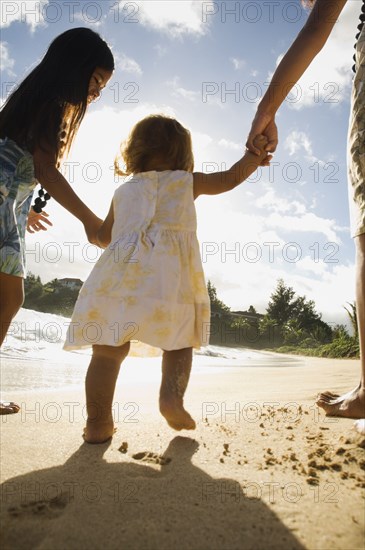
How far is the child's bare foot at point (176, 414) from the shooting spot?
61.6 inches

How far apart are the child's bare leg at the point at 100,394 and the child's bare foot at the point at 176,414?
228 millimetres

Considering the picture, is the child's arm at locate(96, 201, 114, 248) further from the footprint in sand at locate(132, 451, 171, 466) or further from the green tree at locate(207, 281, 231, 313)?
the green tree at locate(207, 281, 231, 313)

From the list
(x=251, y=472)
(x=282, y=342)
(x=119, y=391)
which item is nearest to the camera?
(x=251, y=472)

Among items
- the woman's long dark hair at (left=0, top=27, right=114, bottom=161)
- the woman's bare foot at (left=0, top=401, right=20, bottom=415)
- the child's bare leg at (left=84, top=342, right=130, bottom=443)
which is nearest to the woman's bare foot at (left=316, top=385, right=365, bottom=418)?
the child's bare leg at (left=84, top=342, right=130, bottom=443)

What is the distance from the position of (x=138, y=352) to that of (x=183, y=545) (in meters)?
1.25

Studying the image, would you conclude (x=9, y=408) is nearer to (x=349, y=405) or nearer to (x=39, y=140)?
(x=39, y=140)

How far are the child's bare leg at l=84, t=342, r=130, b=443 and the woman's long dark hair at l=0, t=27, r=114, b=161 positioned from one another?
3.37 feet

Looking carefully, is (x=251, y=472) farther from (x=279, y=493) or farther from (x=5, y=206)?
(x=5, y=206)

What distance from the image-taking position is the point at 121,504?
3.24 ft

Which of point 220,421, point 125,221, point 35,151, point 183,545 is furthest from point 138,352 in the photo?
point 183,545

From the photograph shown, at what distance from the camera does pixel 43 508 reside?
3.20 feet

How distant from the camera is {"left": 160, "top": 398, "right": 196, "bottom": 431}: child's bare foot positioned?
1565mm

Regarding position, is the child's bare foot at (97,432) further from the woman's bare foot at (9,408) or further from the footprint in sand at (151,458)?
the woman's bare foot at (9,408)

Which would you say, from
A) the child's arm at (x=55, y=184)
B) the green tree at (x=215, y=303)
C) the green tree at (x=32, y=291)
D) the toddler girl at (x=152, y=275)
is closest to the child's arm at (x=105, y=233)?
the toddler girl at (x=152, y=275)
